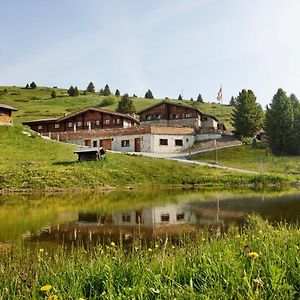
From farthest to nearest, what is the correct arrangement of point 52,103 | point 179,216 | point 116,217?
point 52,103
point 116,217
point 179,216

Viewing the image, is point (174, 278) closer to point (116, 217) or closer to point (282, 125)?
point (116, 217)

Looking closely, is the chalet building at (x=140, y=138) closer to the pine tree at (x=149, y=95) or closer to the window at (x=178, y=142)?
the window at (x=178, y=142)

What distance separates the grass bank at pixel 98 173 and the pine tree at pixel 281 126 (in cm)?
2351

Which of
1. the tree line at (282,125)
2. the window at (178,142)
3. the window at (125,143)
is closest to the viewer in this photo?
the tree line at (282,125)

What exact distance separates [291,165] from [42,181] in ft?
120

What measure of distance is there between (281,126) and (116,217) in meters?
54.0

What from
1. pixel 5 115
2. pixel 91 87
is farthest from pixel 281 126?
pixel 91 87

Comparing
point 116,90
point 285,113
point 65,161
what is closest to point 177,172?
point 65,161

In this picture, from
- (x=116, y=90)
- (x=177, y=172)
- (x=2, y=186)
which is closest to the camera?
(x=2, y=186)

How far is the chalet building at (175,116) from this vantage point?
88.3m

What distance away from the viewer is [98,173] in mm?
46188

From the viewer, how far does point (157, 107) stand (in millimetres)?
93500

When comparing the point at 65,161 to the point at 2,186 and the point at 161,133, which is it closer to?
the point at 2,186

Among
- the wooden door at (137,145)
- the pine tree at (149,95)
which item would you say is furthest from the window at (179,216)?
the pine tree at (149,95)
